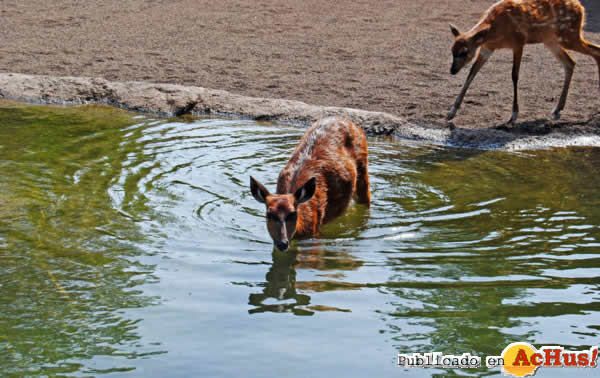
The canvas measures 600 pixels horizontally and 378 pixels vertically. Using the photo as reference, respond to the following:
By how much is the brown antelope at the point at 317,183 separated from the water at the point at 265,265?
0.67 feet

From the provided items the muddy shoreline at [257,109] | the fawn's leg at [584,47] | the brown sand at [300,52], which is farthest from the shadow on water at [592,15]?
the muddy shoreline at [257,109]

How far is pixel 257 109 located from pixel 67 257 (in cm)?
559

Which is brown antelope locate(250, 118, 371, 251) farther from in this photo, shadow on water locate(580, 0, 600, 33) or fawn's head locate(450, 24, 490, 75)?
shadow on water locate(580, 0, 600, 33)

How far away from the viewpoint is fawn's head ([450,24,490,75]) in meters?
10.4

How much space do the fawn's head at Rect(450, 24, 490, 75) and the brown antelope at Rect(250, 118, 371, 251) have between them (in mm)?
3681

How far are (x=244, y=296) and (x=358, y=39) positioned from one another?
11.3 m

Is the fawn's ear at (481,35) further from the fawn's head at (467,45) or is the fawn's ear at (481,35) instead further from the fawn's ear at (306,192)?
the fawn's ear at (306,192)

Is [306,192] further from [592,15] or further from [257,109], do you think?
[592,15]

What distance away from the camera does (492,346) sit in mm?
4391

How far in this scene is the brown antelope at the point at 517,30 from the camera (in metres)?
10.5

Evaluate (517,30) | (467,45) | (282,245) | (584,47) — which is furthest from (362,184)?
(584,47)

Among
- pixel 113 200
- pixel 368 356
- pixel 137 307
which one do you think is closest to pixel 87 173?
pixel 113 200

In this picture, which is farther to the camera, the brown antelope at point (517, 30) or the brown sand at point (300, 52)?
the brown sand at point (300, 52)

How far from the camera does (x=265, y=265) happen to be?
5.70 metres
